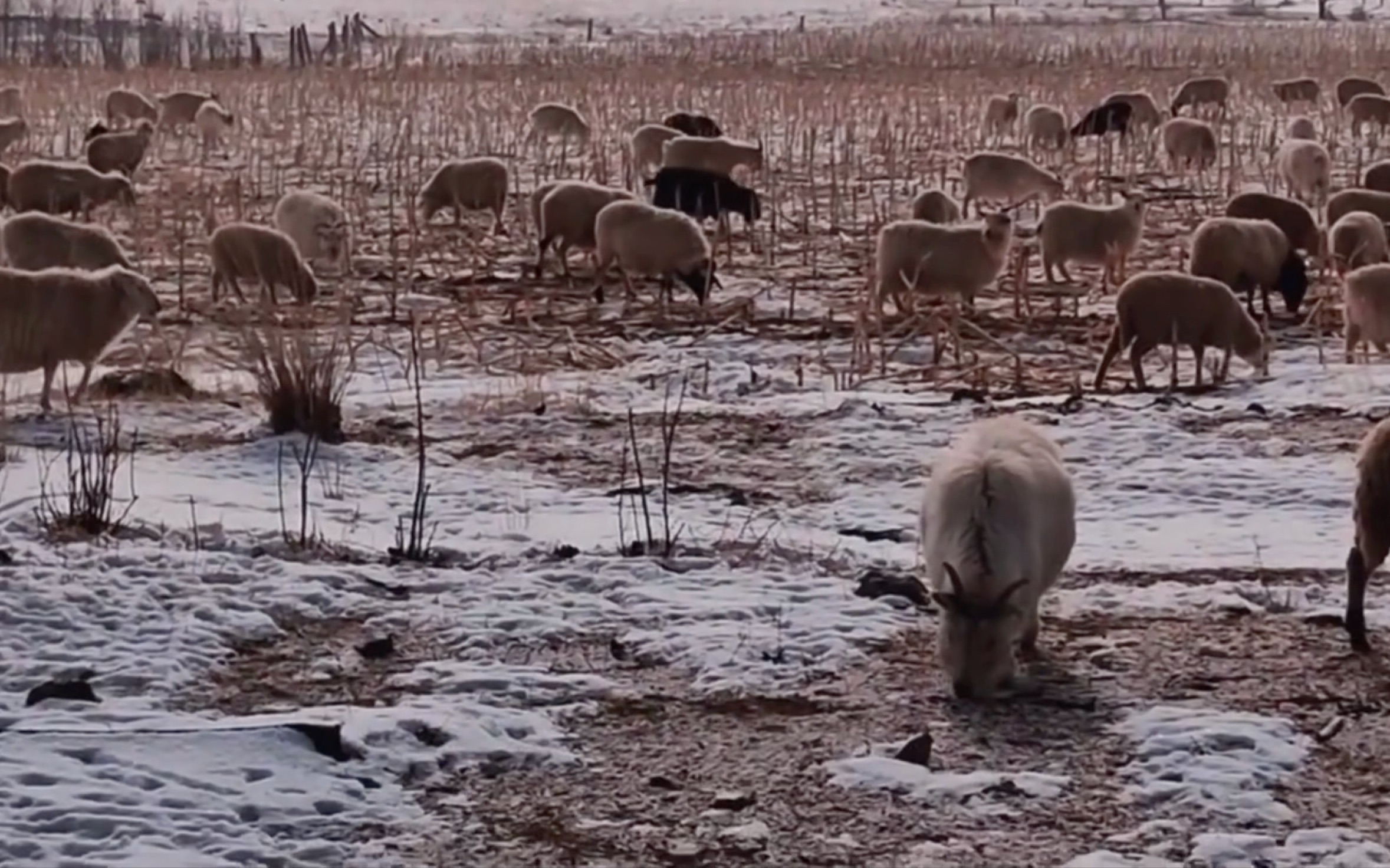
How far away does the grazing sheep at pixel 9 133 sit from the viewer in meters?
22.4

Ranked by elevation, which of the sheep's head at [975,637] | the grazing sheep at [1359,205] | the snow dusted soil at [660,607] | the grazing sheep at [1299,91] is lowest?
the snow dusted soil at [660,607]

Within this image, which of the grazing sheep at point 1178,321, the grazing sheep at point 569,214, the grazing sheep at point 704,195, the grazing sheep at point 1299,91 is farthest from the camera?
the grazing sheep at point 1299,91

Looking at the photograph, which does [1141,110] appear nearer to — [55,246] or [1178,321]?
[1178,321]

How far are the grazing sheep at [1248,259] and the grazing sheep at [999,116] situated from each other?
1003 centimetres

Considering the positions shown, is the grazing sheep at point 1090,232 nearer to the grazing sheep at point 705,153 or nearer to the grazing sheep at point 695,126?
the grazing sheep at point 705,153

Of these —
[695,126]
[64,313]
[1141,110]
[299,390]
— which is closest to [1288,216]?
[695,126]

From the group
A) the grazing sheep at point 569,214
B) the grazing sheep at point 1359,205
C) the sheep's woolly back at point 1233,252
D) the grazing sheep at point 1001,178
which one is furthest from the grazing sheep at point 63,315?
the grazing sheep at point 1001,178

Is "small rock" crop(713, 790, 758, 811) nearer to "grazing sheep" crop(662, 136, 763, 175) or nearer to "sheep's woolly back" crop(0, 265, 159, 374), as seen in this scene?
"sheep's woolly back" crop(0, 265, 159, 374)

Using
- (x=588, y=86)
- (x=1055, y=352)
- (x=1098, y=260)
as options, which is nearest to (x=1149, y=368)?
(x=1055, y=352)

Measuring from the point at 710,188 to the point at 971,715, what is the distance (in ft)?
42.1

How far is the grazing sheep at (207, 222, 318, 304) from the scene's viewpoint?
1473 cm

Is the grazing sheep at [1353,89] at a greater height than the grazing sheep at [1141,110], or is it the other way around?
the grazing sheep at [1353,89]

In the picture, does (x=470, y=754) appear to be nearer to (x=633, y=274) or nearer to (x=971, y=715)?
(x=971, y=715)

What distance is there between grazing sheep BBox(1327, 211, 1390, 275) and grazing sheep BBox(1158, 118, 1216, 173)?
6.55m
